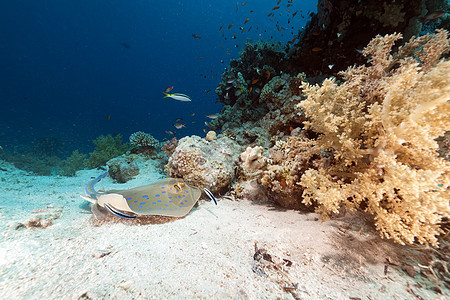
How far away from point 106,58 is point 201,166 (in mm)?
98024

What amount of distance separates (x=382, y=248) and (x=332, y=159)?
1.26 meters

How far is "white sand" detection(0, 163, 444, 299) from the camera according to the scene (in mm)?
1422

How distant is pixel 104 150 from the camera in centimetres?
961

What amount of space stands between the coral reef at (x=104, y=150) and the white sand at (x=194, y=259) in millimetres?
7042

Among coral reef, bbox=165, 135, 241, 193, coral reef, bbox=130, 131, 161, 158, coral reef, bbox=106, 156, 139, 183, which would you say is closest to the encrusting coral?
coral reef, bbox=165, 135, 241, 193

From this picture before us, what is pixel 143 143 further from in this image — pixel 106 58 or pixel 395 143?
pixel 106 58

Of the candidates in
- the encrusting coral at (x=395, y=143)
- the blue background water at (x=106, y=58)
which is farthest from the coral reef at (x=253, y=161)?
the blue background water at (x=106, y=58)

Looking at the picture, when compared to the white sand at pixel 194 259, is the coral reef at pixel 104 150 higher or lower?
higher

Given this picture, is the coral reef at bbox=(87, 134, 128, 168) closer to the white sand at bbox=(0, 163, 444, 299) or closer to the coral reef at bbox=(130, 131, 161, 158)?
the coral reef at bbox=(130, 131, 161, 158)

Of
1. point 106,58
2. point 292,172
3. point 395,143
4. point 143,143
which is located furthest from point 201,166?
point 106,58

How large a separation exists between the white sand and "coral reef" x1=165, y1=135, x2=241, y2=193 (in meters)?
1.04

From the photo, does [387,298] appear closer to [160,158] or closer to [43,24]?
[160,158]

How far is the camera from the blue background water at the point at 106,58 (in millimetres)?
53344

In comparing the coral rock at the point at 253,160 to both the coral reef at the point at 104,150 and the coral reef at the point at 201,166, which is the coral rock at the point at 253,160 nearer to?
the coral reef at the point at 201,166
